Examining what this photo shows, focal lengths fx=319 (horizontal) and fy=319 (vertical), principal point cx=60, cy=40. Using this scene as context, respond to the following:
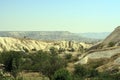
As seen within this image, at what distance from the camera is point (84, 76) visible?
45.9 metres

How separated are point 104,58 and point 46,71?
15171 millimetres

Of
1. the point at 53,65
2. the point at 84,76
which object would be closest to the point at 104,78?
the point at 84,76

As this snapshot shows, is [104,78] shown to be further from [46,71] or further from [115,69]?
[46,71]

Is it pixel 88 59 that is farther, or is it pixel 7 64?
pixel 88 59

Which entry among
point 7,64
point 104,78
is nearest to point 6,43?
point 7,64

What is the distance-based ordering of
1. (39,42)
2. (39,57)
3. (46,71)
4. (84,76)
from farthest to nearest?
(39,42), (39,57), (46,71), (84,76)

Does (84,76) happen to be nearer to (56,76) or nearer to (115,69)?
(115,69)

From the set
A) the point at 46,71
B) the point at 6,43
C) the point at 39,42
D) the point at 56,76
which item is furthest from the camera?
the point at 39,42

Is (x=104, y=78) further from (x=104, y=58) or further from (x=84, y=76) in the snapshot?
(x=104, y=58)

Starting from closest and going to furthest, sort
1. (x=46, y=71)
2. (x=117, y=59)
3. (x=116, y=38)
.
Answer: (x=46, y=71)
(x=117, y=59)
(x=116, y=38)

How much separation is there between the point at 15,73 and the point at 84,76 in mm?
10167

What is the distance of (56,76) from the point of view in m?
34.8

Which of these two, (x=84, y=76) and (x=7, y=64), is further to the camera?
(x=7, y=64)

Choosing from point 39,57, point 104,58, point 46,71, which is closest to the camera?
point 46,71
